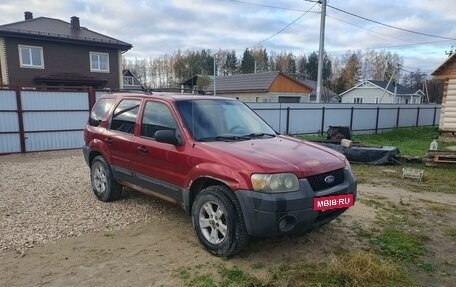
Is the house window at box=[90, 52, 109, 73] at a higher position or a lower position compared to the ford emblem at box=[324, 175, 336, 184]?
higher

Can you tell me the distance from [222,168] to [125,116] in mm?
2314

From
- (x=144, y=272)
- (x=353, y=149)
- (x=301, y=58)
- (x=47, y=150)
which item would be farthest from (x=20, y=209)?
(x=301, y=58)

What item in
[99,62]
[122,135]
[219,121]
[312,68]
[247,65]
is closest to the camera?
[219,121]

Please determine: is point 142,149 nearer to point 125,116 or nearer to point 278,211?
point 125,116

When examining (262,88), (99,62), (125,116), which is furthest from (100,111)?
(262,88)

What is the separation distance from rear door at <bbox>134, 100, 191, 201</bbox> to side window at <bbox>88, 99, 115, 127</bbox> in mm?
1179

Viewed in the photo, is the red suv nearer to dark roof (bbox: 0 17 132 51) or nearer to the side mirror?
the side mirror

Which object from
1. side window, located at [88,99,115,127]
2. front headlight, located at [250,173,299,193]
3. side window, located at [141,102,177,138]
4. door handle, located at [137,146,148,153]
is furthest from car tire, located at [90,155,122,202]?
front headlight, located at [250,173,299,193]

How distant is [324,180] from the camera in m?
3.73

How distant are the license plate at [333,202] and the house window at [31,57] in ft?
83.1

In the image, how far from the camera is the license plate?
11.7ft

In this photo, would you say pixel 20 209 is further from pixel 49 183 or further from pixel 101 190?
pixel 49 183

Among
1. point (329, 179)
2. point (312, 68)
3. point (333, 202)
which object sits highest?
point (312, 68)

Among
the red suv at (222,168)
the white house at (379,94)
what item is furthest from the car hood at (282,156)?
the white house at (379,94)
